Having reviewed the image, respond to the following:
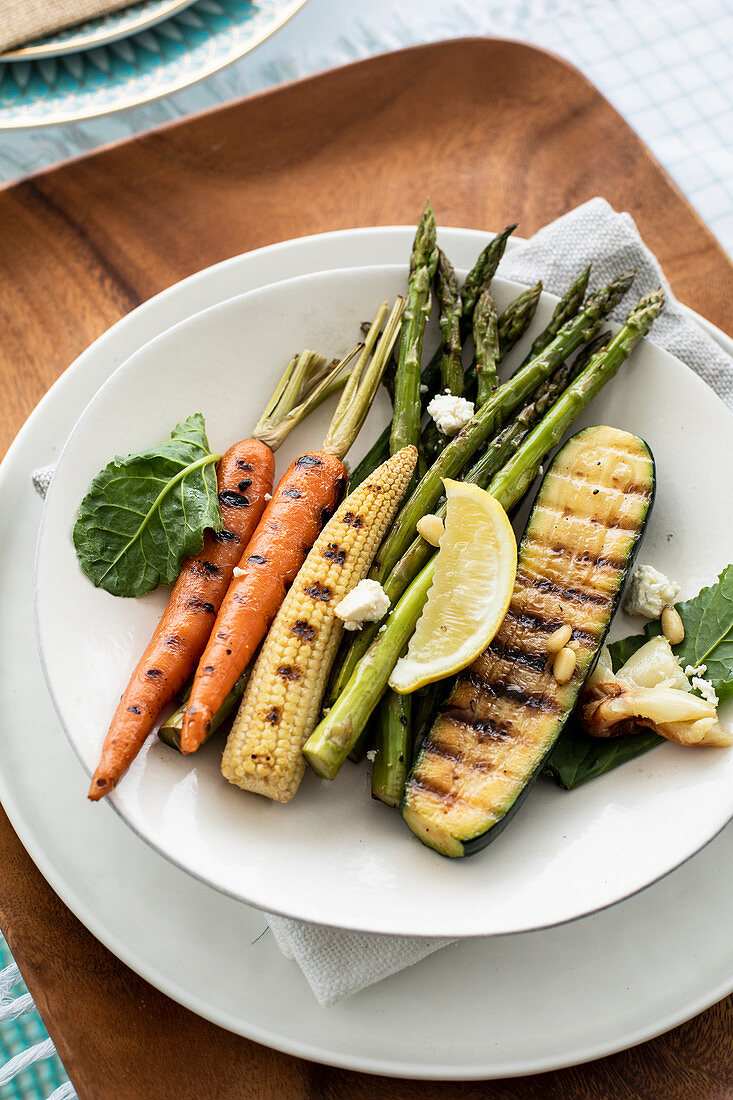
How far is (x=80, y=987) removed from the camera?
243 cm

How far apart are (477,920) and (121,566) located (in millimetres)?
1380

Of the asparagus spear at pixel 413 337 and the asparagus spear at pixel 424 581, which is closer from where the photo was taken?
the asparagus spear at pixel 424 581

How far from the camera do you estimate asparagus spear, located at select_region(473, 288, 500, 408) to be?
290 cm

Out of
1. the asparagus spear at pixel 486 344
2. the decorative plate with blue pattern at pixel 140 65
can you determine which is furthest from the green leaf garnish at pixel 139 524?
the decorative plate with blue pattern at pixel 140 65

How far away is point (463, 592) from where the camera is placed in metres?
2.39

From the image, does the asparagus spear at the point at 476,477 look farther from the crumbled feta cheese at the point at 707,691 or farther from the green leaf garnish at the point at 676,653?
the crumbled feta cheese at the point at 707,691

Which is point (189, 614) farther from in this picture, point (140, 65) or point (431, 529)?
point (140, 65)

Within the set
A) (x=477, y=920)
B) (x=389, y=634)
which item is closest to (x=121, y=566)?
(x=389, y=634)

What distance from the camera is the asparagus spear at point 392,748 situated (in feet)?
7.75

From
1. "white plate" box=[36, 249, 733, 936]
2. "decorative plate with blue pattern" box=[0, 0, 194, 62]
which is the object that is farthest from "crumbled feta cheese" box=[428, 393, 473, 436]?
"decorative plate with blue pattern" box=[0, 0, 194, 62]

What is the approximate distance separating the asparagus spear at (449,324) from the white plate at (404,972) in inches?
66.4

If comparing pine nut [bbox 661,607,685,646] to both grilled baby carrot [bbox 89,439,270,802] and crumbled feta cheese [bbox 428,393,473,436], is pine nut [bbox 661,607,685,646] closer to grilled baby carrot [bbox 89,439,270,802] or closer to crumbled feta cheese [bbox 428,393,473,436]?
crumbled feta cheese [bbox 428,393,473,436]

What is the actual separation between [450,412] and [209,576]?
0.95 metres

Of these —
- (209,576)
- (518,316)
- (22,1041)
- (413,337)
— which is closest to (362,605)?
(209,576)
